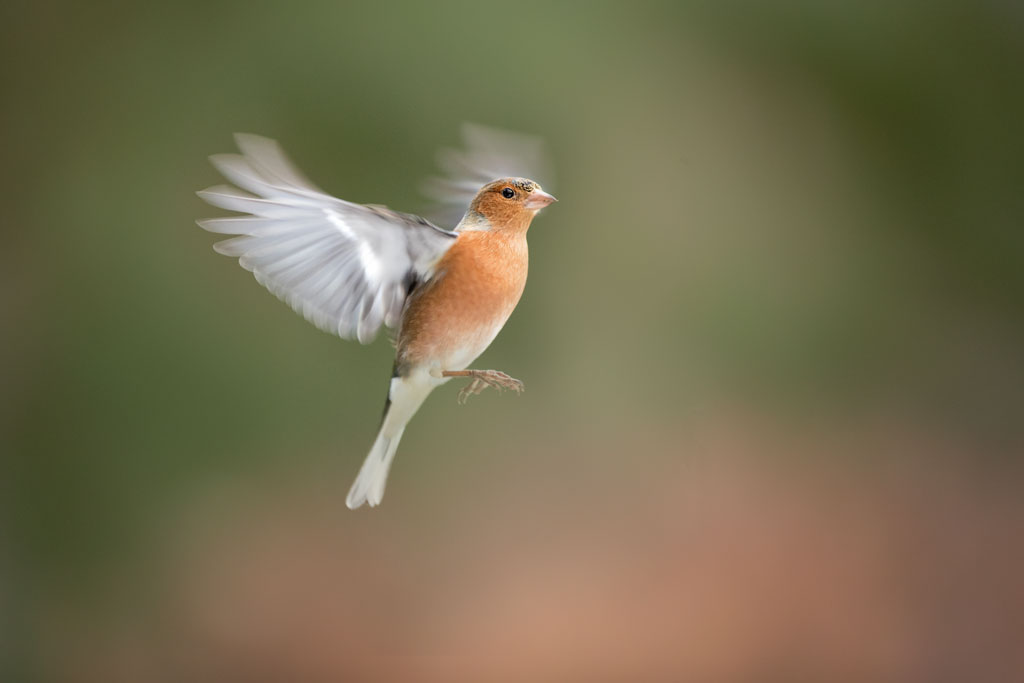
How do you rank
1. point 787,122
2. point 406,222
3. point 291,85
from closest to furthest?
point 406,222
point 291,85
point 787,122

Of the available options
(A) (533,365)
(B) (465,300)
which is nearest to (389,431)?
(B) (465,300)

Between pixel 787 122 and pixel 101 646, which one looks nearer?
pixel 101 646

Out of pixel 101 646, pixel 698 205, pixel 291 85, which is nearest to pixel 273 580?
pixel 101 646

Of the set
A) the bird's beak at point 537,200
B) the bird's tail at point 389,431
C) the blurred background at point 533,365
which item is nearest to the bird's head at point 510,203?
the bird's beak at point 537,200

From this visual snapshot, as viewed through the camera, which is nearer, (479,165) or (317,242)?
(317,242)

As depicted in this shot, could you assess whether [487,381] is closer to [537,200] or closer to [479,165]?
[537,200]

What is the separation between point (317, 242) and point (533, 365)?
1655 mm

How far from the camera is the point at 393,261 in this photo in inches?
21.7

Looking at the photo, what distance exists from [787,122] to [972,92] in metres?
0.54

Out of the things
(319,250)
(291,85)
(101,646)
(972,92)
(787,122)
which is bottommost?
(101,646)

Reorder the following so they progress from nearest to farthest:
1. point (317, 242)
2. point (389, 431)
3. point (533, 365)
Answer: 1. point (317, 242)
2. point (389, 431)
3. point (533, 365)

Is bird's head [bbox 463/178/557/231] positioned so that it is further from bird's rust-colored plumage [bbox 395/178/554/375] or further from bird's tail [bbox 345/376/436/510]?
bird's tail [bbox 345/376/436/510]

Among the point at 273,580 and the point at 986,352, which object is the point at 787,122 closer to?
the point at 986,352

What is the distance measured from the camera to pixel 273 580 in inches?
86.9
